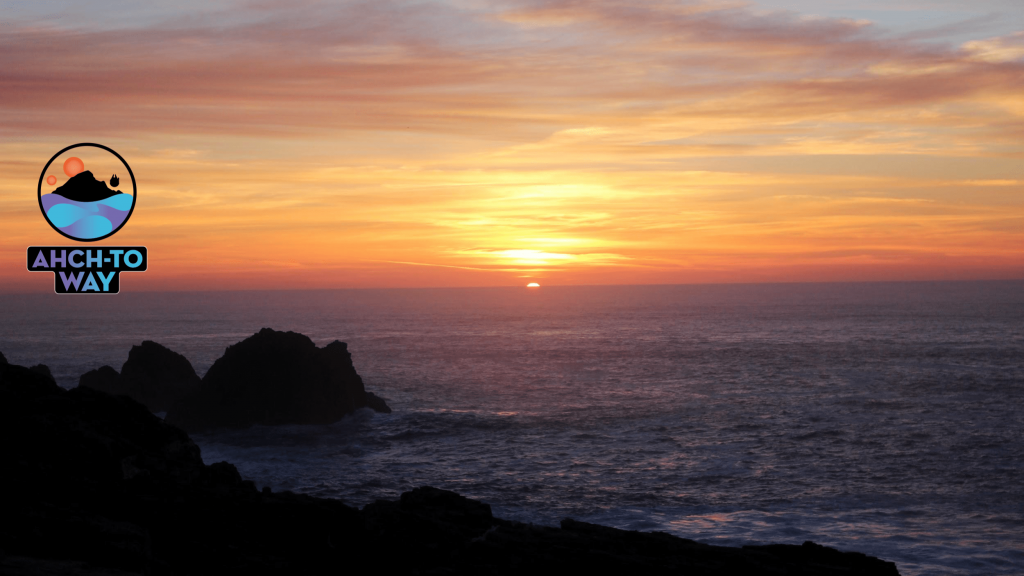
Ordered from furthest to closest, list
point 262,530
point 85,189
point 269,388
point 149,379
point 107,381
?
1. point 149,379
2. point 107,381
3. point 269,388
4. point 262,530
5. point 85,189

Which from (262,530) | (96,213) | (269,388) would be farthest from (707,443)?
(96,213)

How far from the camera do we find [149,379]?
186 feet

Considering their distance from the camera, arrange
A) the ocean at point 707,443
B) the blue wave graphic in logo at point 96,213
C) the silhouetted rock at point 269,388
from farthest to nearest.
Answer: the silhouetted rock at point 269,388 → the ocean at point 707,443 → the blue wave graphic in logo at point 96,213

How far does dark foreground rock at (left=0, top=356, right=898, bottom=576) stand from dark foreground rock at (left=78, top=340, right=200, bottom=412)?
127ft

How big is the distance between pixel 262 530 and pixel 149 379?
44.5 metres

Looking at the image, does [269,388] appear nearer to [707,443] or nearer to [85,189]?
[707,443]

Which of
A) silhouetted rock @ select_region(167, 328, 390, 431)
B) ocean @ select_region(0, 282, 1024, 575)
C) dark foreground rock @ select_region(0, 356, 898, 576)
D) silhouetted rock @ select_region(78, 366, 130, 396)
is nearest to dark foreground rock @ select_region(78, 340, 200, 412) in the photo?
silhouetted rock @ select_region(78, 366, 130, 396)

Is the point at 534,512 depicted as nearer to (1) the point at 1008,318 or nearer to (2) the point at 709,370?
(2) the point at 709,370

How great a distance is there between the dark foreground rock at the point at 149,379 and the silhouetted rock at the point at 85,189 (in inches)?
1786

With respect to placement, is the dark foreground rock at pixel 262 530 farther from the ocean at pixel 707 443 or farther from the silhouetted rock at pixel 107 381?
the silhouetted rock at pixel 107 381

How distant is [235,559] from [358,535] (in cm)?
276

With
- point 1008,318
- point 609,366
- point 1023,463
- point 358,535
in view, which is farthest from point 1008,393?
point 1008,318

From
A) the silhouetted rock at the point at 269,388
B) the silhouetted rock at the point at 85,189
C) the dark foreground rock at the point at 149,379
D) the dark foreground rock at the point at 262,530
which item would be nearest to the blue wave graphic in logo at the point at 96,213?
the silhouetted rock at the point at 85,189

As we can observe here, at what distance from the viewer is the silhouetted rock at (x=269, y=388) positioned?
1928 inches
